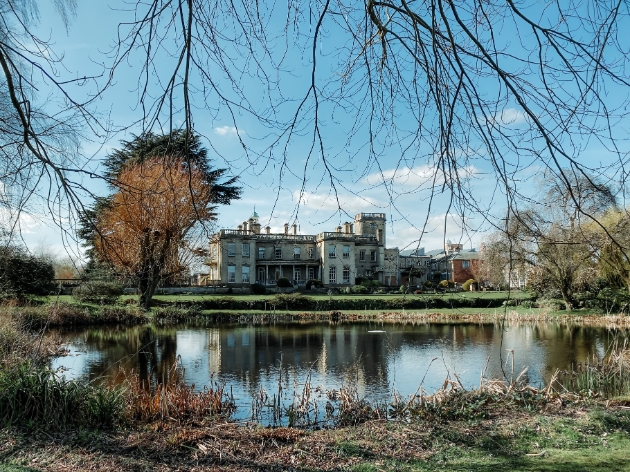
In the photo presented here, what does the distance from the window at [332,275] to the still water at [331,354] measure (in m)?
22.7

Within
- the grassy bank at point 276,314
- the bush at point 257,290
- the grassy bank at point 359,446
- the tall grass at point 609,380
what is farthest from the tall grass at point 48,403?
the bush at point 257,290

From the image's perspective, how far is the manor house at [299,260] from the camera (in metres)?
45.0

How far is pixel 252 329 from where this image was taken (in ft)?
73.5

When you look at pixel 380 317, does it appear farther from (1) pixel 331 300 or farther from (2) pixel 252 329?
(2) pixel 252 329

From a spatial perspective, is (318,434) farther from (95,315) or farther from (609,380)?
(95,315)

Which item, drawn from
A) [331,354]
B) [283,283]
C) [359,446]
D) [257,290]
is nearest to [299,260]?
[283,283]

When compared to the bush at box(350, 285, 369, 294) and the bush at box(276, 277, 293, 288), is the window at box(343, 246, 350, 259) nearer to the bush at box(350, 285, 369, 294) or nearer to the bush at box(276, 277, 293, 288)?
the bush at box(276, 277, 293, 288)

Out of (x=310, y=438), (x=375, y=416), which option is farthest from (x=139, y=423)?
(x=375, y=416)

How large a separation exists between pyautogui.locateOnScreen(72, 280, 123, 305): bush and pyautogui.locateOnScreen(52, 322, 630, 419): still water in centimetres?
487

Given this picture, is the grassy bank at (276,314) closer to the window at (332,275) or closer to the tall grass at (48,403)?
the window at (332,275)

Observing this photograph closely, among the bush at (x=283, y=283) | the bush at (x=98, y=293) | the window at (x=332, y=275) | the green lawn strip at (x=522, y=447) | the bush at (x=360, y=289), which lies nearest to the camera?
the green lawn strip at (x=522, y=447)

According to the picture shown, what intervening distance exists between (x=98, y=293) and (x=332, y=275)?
2440cm

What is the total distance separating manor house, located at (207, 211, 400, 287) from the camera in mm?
45000

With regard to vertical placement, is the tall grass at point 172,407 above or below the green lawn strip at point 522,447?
below
